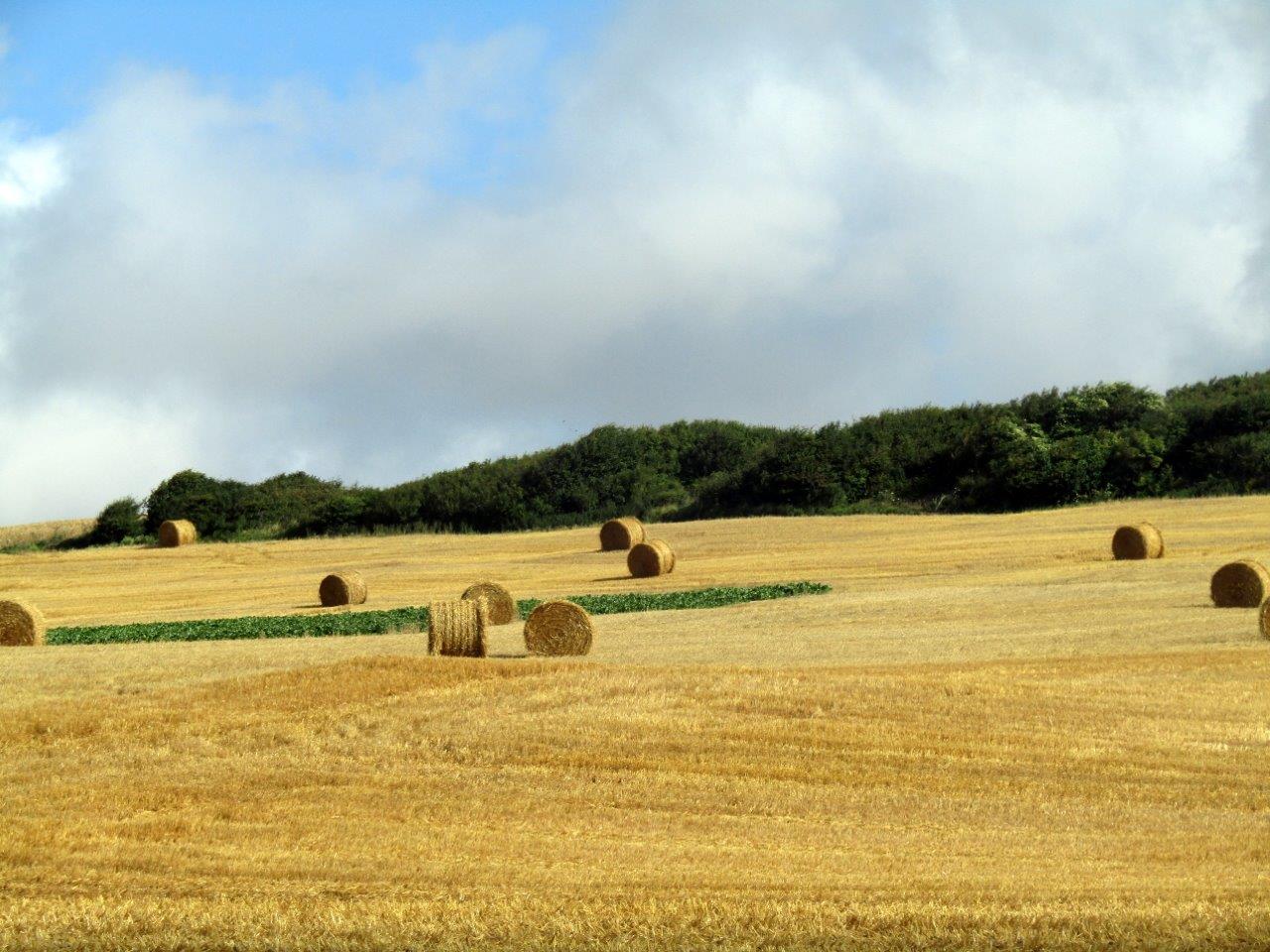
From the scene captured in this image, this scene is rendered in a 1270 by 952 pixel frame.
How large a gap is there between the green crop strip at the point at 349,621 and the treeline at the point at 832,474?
2397 cm

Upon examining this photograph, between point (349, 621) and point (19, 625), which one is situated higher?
point (19, 625)

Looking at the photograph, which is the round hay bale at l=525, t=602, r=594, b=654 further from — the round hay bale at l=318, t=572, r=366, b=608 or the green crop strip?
the round hay bale at l=318, t=572, r=366, b=608

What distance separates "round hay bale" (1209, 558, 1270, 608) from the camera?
25281mm

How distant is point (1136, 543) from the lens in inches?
1409

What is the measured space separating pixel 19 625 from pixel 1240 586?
66.4 ft

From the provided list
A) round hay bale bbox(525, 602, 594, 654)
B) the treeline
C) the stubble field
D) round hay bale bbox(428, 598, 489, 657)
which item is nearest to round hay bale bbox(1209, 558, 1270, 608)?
the stubble field

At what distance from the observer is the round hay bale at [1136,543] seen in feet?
117

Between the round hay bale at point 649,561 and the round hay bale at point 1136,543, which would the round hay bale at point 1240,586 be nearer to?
the round hay bale at point 1136,543

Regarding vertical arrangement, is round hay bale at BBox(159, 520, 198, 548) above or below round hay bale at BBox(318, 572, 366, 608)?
above

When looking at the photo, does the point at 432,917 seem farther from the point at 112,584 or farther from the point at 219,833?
the point at 112,584

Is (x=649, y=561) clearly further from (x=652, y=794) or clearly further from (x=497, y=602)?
(x=652, y=794)

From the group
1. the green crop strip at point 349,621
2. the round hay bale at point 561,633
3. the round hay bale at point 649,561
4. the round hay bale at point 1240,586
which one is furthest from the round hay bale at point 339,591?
the round hay bale at point 1240,586

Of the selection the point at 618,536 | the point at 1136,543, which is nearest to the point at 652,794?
the point at 1136,543

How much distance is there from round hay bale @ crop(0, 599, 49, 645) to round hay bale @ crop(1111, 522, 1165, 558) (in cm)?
2372
